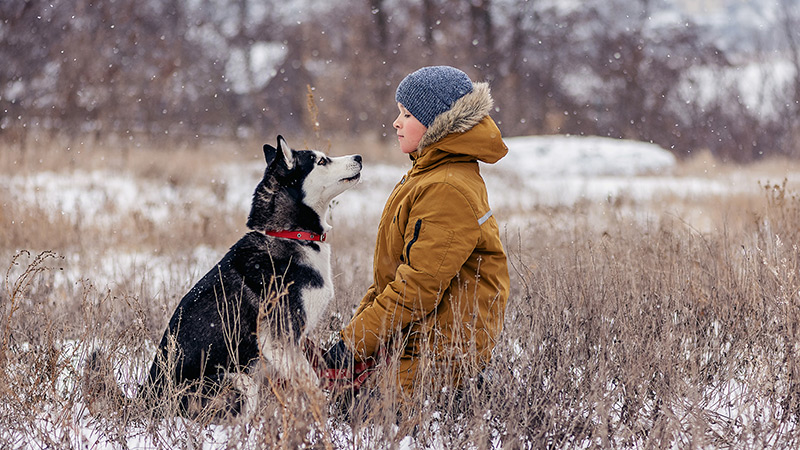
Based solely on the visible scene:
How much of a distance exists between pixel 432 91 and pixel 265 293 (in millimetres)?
1153

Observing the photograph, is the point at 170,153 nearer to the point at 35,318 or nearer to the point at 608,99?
the point at 35,318

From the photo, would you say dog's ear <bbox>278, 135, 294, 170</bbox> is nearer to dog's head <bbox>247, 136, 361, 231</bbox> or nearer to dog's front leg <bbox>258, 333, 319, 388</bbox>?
dog's head <bbox>247, 136, 361, 231</bbox>

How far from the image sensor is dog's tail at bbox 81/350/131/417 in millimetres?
2725

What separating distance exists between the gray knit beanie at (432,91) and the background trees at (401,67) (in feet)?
46.2

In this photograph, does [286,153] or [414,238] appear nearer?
[414,238]

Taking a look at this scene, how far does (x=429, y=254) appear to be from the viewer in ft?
8.09

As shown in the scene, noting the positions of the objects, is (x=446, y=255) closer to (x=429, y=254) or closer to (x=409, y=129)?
(x=429, y=254)

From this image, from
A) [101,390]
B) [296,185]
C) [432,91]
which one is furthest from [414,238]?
[101,390]

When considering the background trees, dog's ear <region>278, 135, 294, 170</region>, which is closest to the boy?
dog's ear <region>278, 135, 294, 170</region>

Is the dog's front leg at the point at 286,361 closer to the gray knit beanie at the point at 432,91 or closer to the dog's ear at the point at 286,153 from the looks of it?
the dog's ear at the point at 286,153

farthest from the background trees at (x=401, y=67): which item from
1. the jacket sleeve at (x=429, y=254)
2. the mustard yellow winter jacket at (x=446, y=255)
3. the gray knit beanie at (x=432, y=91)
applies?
the jacket sleeve at (x=429, y=254)

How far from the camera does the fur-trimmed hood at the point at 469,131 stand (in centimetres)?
259

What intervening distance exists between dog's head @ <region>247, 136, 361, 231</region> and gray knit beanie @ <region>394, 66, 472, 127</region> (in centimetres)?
60

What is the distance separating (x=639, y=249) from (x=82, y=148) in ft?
39.4
